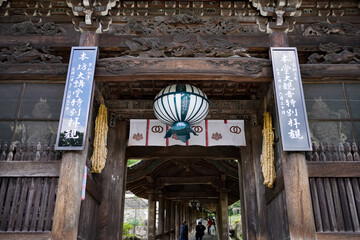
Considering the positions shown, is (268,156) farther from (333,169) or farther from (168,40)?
(168,40)

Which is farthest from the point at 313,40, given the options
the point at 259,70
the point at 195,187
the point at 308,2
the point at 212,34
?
the point at 195,187

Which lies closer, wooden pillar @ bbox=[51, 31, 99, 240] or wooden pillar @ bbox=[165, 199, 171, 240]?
wooden pillar @ bbox=[51, 31, 99, 240]

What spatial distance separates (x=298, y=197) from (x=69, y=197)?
408cm

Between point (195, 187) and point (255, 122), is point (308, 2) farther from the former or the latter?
point (195, 187)

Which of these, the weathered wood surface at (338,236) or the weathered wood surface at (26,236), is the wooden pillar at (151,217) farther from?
the weathered wood surface at (338,236)

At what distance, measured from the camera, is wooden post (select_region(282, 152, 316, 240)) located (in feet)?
18.0

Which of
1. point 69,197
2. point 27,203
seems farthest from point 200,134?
point 27,203

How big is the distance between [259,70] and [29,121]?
5.07 meters

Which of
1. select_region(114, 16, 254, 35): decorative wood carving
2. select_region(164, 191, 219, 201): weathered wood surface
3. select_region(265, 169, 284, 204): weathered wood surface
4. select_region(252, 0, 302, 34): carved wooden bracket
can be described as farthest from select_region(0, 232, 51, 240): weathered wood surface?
select_region(164, 191, 219, 201): weathered wood surface

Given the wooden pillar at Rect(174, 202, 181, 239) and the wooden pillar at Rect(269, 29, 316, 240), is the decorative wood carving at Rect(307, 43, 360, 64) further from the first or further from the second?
the wooden pillar at Rect(174, 202, 181, 239)

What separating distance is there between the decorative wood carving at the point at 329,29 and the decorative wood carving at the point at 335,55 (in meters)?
0.40

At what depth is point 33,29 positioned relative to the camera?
24.2ft

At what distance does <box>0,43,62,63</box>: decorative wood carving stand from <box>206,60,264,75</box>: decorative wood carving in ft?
11.9

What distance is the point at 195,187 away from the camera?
2144 centimetres
